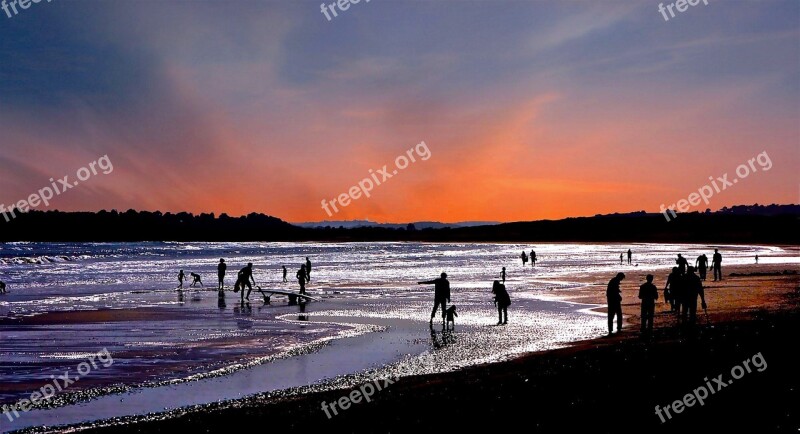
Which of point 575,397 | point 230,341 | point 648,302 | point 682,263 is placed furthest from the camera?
point 682,263

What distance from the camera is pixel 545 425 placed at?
10.2m

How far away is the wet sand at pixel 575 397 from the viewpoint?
1039 centimetres

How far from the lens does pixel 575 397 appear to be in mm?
11555

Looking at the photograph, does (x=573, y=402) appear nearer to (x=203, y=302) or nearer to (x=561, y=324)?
(x=561, y=324)

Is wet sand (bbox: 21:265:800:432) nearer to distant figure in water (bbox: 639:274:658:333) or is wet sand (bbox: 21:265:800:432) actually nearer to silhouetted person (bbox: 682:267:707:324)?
distant figure in water (bbox: 639:274:658:333)

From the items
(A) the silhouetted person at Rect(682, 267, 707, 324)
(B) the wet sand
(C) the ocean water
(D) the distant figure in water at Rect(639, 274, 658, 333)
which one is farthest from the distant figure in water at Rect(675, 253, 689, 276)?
(B) the wet sand

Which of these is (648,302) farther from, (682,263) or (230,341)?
(230,341)

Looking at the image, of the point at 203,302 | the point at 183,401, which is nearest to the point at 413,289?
the point at 203,302

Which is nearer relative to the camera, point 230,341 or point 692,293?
point 692,293

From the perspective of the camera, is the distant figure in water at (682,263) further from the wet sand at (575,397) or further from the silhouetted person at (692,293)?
the wet sand at (575,397)

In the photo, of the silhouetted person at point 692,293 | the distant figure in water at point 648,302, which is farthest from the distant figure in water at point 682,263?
the distant figure in water at point 648,302

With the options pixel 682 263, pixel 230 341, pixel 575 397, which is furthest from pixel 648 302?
pixel 230 341

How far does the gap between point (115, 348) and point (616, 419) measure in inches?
595

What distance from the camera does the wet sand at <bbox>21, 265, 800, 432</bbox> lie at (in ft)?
34.1
